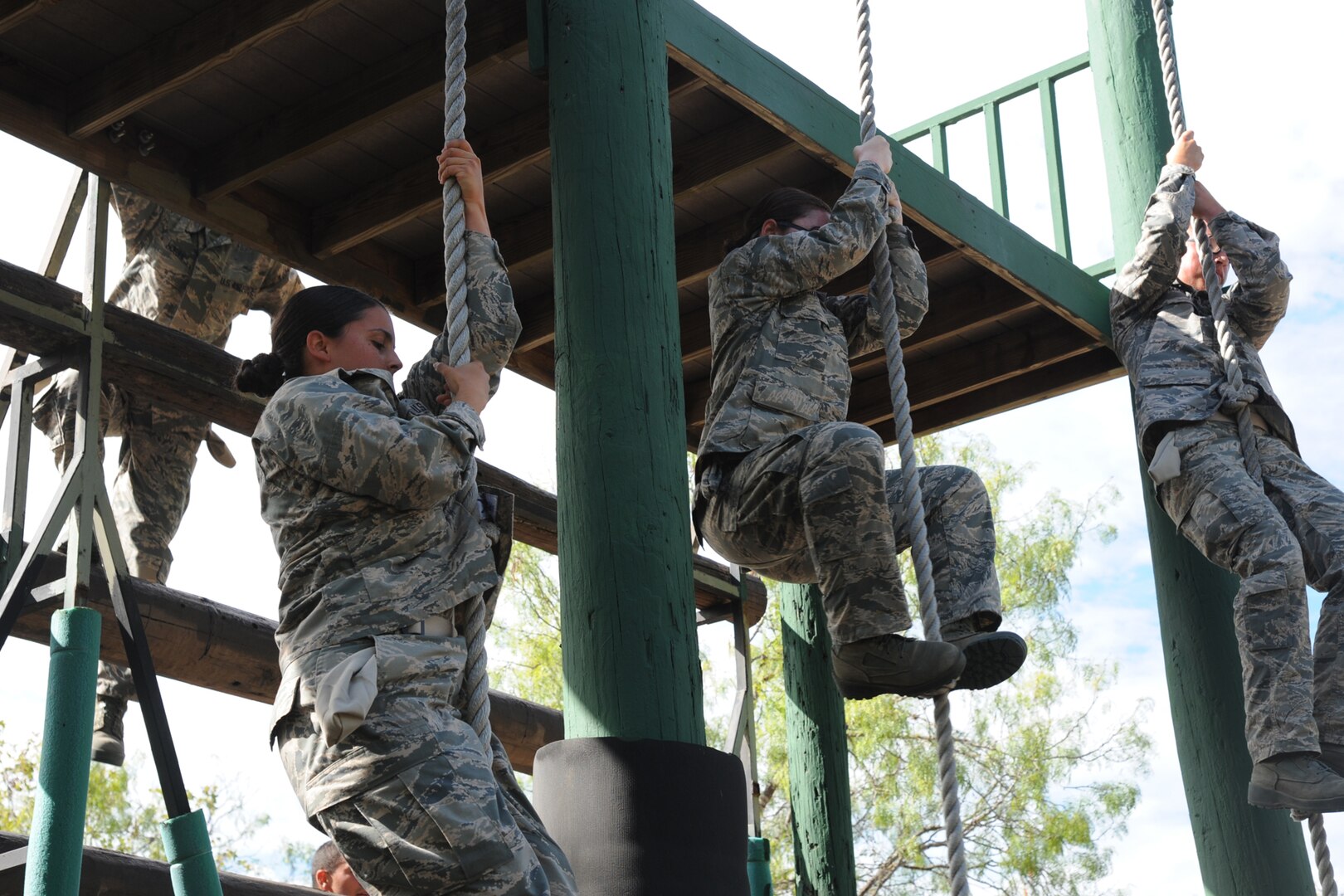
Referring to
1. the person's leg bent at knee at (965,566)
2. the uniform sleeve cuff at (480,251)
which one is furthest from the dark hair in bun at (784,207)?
the uniform sleeve cuff at (480,251)

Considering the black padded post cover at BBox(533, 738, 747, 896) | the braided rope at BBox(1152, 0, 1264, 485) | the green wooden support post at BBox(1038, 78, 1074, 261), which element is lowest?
the black padded post cover at BBox(533, 738, 747, 896)

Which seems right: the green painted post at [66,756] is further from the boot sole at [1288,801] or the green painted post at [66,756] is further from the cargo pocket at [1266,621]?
the cargo pocket at [1266,621]

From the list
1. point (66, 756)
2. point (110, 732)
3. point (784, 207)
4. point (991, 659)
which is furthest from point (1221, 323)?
point (110, 732)

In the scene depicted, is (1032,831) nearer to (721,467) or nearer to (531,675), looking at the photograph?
(531,675)

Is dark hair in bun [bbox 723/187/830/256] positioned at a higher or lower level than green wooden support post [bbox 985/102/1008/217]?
lower

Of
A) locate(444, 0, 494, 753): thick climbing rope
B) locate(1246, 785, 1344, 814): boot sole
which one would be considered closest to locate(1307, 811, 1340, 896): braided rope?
locate(1246, 785, 1344, 814): boot sole

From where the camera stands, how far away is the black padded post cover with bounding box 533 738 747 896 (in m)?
4.34

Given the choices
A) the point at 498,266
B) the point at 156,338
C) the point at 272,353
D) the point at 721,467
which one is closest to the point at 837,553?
the point at 721,467

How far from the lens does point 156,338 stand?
6.56 m

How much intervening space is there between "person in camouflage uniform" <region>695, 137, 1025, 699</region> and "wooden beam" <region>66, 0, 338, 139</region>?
171 centimetres

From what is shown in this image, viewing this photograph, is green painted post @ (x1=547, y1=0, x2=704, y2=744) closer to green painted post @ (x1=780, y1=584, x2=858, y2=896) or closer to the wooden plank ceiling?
the wooden plank ceiling

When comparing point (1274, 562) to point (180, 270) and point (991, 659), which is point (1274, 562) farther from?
point (180, 270)

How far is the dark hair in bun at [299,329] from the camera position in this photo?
378cm

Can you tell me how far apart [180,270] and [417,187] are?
1499 millimetres
